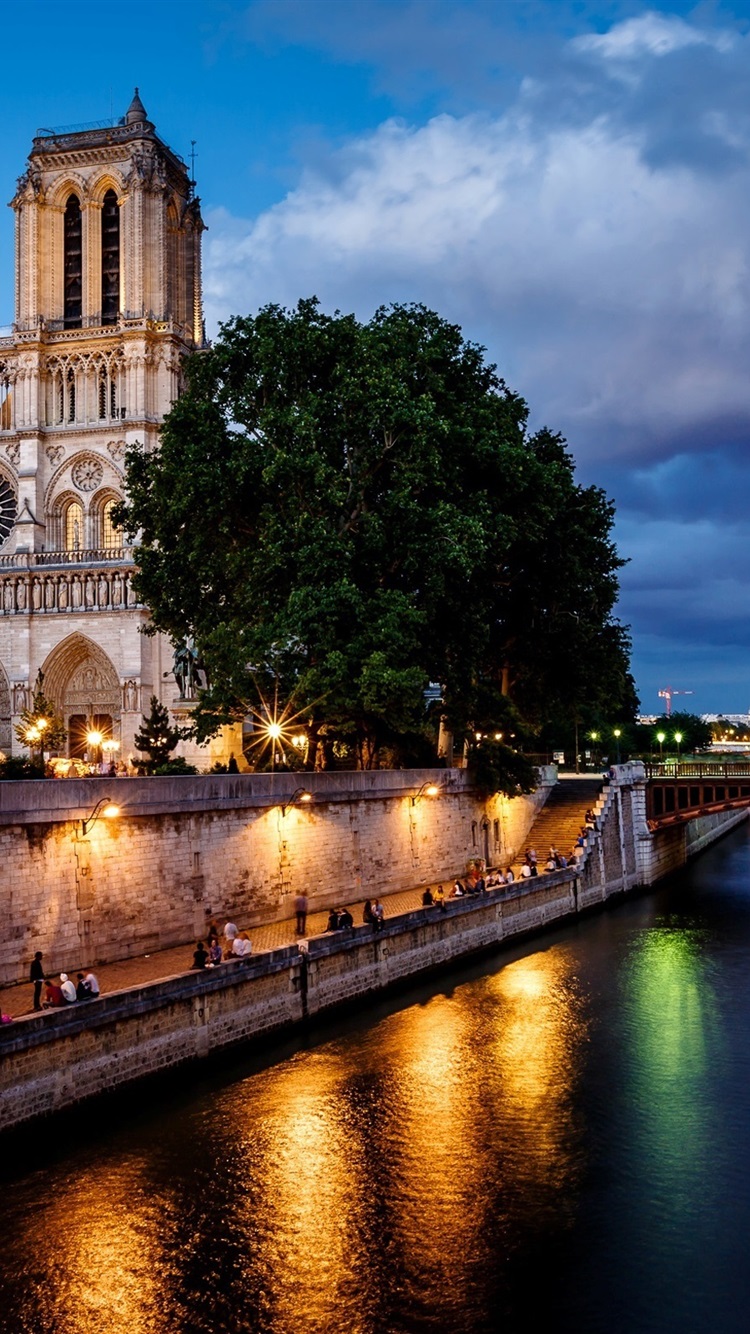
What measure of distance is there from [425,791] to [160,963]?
15.9 m

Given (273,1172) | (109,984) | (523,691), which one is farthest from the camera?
(523,691)

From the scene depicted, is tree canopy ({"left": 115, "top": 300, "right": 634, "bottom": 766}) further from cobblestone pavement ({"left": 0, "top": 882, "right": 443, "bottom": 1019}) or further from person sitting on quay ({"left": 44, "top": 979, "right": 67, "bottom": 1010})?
person sitting on quay ({"left": 44, "top": 979, "right": 67, "bottom": 1010})

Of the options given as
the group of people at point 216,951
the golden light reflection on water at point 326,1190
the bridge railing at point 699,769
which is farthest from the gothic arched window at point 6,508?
the golden light reflection on water at point 326,1190

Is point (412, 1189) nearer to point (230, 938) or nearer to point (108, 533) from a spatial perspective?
point (230, 938)

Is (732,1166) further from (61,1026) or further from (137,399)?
(137,399)

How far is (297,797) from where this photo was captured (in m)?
31.0

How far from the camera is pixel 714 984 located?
29000 millimetres

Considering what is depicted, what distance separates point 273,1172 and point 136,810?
30.7 ft

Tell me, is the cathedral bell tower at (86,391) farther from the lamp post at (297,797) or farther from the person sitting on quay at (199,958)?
the person sitting on quay at (199,958)

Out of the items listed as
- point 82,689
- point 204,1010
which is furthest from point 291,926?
point 82,689

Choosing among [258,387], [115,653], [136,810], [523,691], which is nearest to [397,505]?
[258,387]

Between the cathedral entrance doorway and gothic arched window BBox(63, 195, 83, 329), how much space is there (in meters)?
18.9

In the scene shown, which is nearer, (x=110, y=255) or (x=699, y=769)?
(x=699, y=769)

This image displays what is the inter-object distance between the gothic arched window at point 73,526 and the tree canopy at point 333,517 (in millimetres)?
26524
